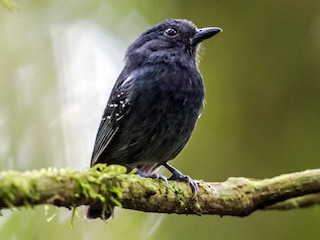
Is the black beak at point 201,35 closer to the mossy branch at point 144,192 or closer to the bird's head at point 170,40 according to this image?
the bird's head at point 170,40

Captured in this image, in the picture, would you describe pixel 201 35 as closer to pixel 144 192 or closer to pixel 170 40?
pixel 170 40

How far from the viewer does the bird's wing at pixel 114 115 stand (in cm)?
427

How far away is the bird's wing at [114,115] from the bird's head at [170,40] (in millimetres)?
317

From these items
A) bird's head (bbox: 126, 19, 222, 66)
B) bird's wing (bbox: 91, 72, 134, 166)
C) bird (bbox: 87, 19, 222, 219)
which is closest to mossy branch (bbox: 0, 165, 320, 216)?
bird (bbox: 87, 19, 222, 219)

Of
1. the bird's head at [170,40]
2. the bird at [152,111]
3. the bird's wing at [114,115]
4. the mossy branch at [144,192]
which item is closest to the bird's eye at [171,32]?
the bird's head at [170,40]

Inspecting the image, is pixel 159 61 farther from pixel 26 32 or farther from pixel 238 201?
pixel 26 32

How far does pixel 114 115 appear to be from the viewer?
436cm

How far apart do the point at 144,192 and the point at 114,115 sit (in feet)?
4.28

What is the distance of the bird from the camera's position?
4.10 meters

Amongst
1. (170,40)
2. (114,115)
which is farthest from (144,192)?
(170,40)

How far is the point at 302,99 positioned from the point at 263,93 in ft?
1.22

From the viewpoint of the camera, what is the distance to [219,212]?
369 centimetres

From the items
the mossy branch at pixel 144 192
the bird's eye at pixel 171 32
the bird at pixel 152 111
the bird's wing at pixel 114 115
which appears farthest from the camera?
the bird's eye at pixel 171 32

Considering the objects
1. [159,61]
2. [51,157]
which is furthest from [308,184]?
[51,157]
